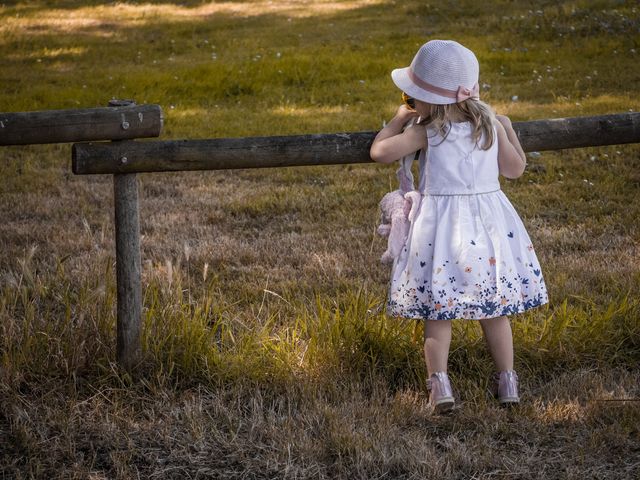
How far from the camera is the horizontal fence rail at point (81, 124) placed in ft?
11.3

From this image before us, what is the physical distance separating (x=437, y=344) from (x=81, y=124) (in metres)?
1.73

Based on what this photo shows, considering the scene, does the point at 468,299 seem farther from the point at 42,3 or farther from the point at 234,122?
the point at 42,3

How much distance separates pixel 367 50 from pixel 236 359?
9154mm

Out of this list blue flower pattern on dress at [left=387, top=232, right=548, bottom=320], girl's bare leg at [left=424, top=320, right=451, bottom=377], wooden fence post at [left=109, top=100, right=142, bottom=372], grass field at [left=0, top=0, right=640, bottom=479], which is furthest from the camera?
wooden fence post at [left=109, top=100, right=142, bottom=372]

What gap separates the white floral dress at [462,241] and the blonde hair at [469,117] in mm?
29

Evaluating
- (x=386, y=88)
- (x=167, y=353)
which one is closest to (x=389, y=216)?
(x=167, y=353)

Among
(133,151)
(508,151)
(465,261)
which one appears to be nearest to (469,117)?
(508,151)

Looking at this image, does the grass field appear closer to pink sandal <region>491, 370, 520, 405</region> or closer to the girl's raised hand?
pink sandal <region>491, 370, 520, 405</region>

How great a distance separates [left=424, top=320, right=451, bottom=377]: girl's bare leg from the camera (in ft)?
11.4

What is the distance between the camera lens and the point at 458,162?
11.0 ft

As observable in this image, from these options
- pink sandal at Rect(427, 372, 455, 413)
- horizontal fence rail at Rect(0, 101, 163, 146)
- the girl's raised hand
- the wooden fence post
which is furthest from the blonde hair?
the wooden fence post

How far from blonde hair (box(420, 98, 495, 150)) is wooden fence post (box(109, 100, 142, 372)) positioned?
129cm

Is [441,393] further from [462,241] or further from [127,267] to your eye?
[127,267]

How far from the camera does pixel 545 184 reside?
23.5 feet
